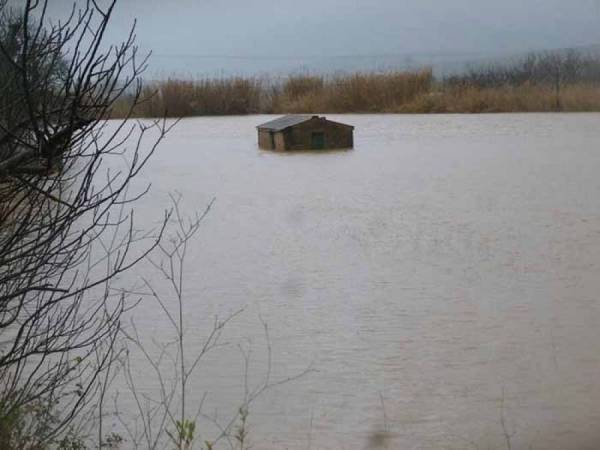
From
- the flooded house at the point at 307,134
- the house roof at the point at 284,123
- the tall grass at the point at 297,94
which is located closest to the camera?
the flooded house at the point at 307,134

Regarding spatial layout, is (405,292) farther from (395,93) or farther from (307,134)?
(395,93)

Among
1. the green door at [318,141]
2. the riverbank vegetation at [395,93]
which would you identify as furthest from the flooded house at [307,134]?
the riverbank vegetation at [395,93]

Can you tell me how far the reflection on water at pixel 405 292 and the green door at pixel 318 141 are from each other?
134mm

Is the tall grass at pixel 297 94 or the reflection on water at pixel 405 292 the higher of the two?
the tall grass at pixel 297 94

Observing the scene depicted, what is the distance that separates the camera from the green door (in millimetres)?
12891

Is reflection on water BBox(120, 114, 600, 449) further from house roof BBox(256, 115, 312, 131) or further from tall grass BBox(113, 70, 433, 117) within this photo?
tall grass BBox(113, 70, 433, 117)

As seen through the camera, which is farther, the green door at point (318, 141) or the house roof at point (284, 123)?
the house roof at point (284, 123)

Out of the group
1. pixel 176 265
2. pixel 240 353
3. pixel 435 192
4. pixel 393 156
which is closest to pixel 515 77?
pixel 393 156

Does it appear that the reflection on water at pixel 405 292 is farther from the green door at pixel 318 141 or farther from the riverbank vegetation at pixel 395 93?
the riverbank vegetation at pixel 395 93

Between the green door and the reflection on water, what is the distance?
13 cm

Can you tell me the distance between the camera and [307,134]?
42.1 feet

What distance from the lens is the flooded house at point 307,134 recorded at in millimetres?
12859

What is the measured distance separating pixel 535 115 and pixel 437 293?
10529 mm

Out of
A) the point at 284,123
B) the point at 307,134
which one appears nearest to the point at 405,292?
the point at 307,134
